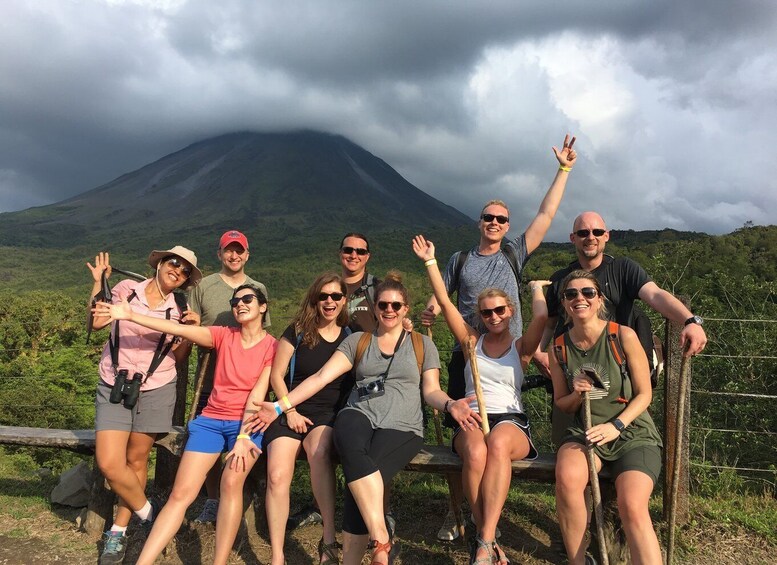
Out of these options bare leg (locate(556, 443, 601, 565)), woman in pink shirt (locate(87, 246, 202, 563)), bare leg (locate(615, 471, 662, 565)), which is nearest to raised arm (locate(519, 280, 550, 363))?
bare leg (locate(556, 443, 601, 565))

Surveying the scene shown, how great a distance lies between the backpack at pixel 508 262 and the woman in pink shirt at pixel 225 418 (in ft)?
4.51

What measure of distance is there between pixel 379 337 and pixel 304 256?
63.7m

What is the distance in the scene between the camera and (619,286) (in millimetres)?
3502

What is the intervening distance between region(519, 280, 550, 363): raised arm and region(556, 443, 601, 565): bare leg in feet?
2.46

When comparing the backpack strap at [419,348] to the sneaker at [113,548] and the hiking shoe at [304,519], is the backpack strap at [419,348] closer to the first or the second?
the hiking shoe at [304,519]

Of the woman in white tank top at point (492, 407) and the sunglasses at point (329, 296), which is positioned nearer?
the woman in white tank top at point (492, 407)

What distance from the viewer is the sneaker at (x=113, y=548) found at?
3.60 m

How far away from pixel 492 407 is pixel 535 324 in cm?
59

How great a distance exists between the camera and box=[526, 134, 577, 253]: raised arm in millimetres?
4059

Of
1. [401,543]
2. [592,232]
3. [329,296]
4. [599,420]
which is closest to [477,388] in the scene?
[599,420]

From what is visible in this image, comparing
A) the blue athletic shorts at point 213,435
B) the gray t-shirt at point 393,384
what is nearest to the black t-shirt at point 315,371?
the gray t-shirt at point 393,384

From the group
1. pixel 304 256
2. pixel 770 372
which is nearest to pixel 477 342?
pixel 770 372

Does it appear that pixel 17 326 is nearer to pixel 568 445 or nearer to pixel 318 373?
pixel 318 373

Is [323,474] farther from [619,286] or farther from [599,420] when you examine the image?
[619,286]
